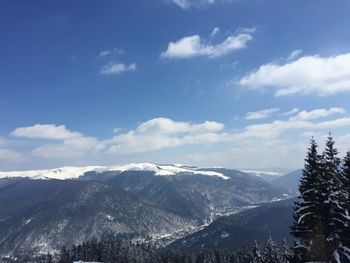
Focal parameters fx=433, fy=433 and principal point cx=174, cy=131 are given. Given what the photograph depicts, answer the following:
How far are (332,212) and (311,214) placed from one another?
1.66 meters

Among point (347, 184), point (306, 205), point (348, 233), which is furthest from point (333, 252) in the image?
point (347, 184)

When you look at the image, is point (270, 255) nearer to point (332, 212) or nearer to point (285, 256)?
point (285, 256)

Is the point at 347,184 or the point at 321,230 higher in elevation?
the point at 347,184

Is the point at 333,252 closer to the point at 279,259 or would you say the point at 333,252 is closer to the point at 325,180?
the point at 325,180

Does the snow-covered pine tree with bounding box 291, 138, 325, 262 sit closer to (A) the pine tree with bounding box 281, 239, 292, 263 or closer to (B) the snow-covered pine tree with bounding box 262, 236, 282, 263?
(A) the pine tree with bounding box 281, 239, 292, 263

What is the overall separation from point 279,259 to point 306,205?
2975 inches

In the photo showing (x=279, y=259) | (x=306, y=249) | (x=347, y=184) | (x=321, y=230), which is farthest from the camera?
(x=279, y=259)

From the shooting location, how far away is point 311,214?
33.9 meters

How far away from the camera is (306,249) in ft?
115

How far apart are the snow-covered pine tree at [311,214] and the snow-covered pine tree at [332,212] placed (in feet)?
1.47

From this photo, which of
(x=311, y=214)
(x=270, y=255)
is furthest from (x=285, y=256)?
(x=270, y=255)

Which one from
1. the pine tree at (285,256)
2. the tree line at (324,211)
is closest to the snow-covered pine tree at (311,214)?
the tree line at (324,211)

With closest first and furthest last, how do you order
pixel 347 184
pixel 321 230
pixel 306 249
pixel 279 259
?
pixel 321 230, pixel 306 249, pixel 347 184, pixel 279 259

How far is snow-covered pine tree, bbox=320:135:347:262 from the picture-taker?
3272 centimetres
